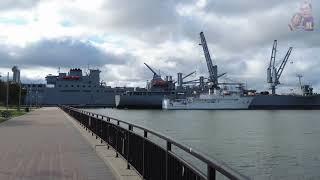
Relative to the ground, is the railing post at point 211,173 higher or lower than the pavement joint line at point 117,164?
higher

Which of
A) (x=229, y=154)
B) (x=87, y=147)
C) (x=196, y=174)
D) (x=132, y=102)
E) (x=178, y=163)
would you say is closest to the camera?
(x=196, y=174)

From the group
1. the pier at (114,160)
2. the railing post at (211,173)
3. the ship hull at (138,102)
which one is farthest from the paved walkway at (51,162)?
the ship hull at (138,102)

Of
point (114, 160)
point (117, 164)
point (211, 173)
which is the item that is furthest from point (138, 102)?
point (211, 173)

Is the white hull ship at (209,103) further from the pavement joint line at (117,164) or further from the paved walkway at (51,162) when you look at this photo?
the pavement joint line at (117,164)

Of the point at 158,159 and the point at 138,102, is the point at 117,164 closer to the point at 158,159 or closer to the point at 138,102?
the point at 158,159

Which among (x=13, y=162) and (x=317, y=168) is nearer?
(x=13, y=162)

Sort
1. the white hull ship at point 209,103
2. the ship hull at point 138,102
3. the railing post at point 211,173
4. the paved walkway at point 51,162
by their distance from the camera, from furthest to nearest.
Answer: the ship hull at point 138,102, the white hull ship at point 209,103, the paved walkway at point 51,162, the railing post at point 211,173

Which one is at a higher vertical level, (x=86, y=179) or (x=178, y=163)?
(x=178, y=163)

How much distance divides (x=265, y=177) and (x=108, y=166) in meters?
9.88

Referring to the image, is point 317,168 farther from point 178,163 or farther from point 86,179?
point 178,163

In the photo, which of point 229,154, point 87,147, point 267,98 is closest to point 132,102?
point 267,98

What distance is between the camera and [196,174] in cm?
657

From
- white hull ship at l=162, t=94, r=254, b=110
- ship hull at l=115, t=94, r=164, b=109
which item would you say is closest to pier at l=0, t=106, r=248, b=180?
white hull ship at l=162, t=94, r=254, b=110

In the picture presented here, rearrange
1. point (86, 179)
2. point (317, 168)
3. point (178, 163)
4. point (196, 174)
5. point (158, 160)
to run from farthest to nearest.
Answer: point (317, 168) → point (86, 179) → point (158, 160) → point (178, 163) → point (196, 174)
